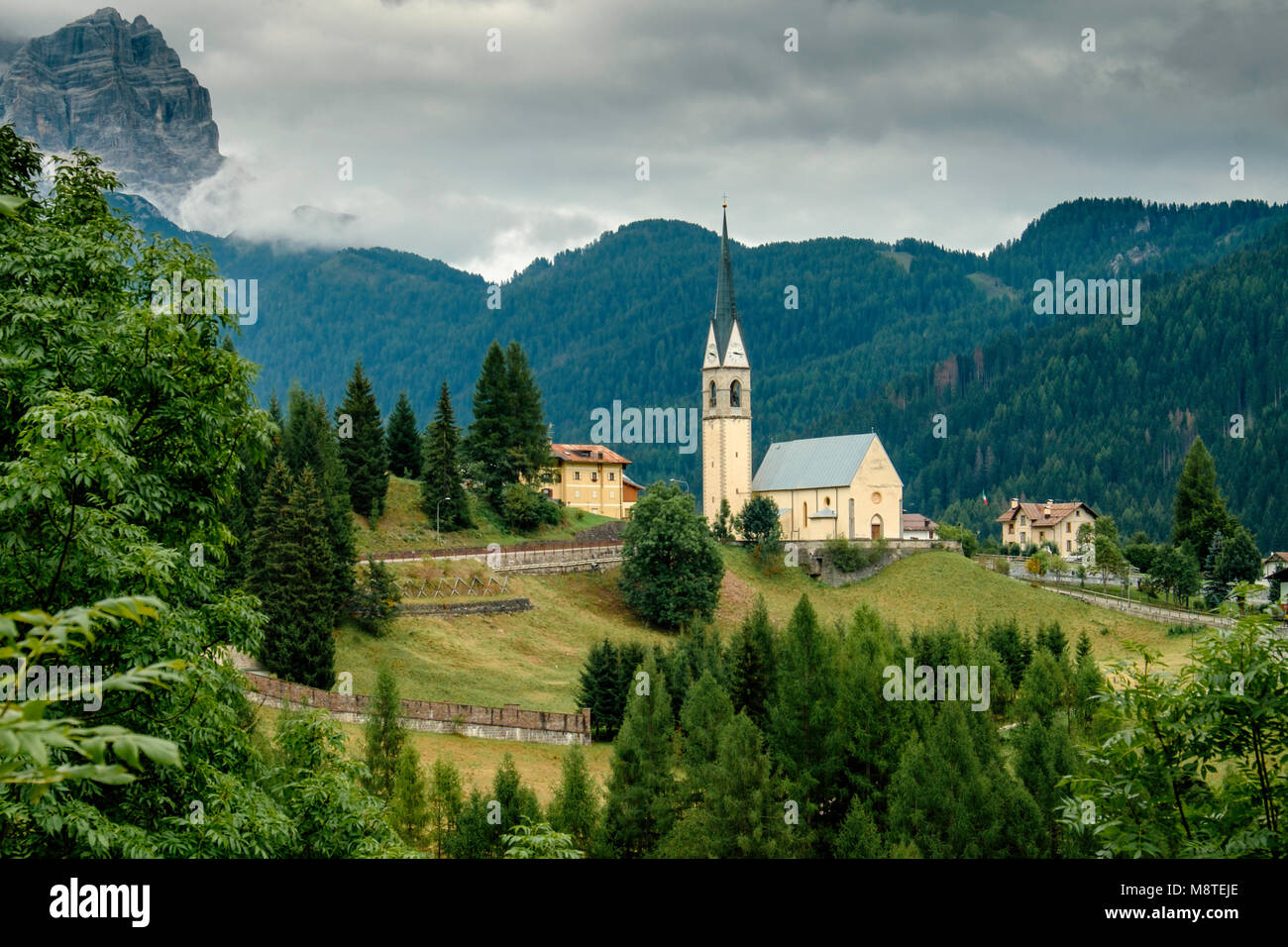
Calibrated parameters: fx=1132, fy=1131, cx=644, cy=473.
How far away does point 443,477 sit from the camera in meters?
71.3

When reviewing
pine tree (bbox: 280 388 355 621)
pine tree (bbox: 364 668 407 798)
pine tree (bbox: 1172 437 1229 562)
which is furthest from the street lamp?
pine tree (bbox: 1172 437 1229 562)

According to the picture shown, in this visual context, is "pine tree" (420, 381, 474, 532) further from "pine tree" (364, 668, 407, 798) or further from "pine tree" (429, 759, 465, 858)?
"pine tree" (429, 759, 465, 858)

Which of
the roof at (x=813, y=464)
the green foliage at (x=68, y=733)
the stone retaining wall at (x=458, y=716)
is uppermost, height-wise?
the roof at (x=813, y=464)

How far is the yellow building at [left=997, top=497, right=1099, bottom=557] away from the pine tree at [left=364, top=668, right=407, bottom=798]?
110 meters

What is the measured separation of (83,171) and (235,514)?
34.2 meters

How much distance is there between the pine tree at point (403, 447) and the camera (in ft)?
270

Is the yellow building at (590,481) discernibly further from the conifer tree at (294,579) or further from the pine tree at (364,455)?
the conifer tree at (294,579)

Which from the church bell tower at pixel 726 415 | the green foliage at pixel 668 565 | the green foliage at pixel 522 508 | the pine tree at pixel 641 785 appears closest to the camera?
the pine tree at pixel 641 785

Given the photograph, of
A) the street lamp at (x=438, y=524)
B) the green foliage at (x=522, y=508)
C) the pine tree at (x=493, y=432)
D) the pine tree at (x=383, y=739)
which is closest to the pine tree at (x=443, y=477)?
the street lamp at (x=438, y=524)

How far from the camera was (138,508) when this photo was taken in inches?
512

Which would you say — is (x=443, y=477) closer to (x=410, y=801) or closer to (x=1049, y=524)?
(x=410, y=801)

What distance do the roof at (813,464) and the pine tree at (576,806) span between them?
216 ft

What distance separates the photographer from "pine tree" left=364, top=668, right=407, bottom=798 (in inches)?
1156

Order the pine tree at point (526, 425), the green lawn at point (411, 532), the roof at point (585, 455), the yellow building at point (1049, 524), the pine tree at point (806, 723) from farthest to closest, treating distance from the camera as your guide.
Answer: the yellow building at point (1049, 524)
the roof at point (585, 455)
the pine tree at point (526, 425)
the green lawn at point (411, 532)
the pine tree at point (806, 723)
